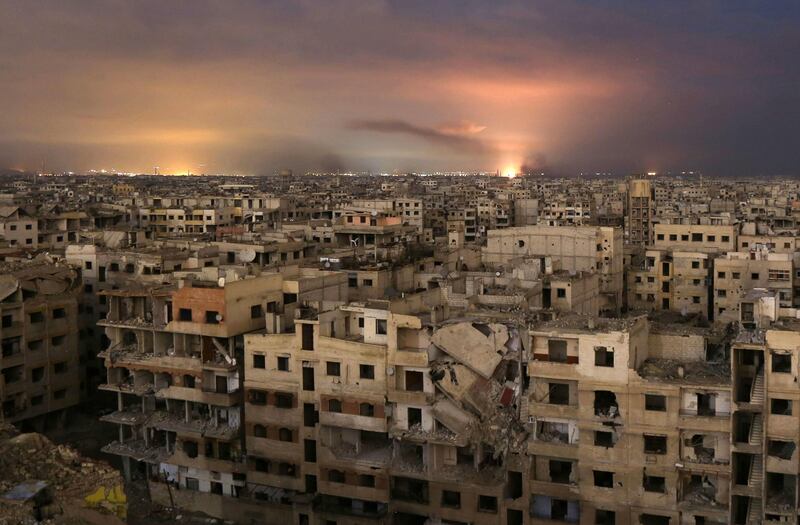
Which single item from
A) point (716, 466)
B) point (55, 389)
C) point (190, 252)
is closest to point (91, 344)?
point (55, 389)

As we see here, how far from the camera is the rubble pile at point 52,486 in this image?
13.1 m

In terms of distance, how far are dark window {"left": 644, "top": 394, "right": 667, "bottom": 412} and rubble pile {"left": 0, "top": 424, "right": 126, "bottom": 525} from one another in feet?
57.3

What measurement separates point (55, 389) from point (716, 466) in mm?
30356

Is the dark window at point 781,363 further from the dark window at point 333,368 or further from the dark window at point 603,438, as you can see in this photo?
the dark window at point 333,368

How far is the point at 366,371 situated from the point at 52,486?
59.6ft

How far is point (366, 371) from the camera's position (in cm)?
3167

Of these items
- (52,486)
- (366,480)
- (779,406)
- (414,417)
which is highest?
(52,486)

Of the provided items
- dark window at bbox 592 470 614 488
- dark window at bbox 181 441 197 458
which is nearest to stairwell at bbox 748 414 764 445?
dark window at bbox 592 470 614 488

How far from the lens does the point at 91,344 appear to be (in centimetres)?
4775

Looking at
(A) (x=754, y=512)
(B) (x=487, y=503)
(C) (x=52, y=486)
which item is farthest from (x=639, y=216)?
(C) (x=52, y=486)

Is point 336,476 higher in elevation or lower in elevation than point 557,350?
lower

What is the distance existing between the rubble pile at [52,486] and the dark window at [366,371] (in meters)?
16.2

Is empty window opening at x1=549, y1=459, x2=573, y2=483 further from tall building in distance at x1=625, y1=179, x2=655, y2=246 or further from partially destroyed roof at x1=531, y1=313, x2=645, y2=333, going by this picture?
tall building in distance at x1=625, y1=179, x2=655, y2=246

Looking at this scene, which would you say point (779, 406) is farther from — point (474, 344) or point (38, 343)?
point (38, 343)
